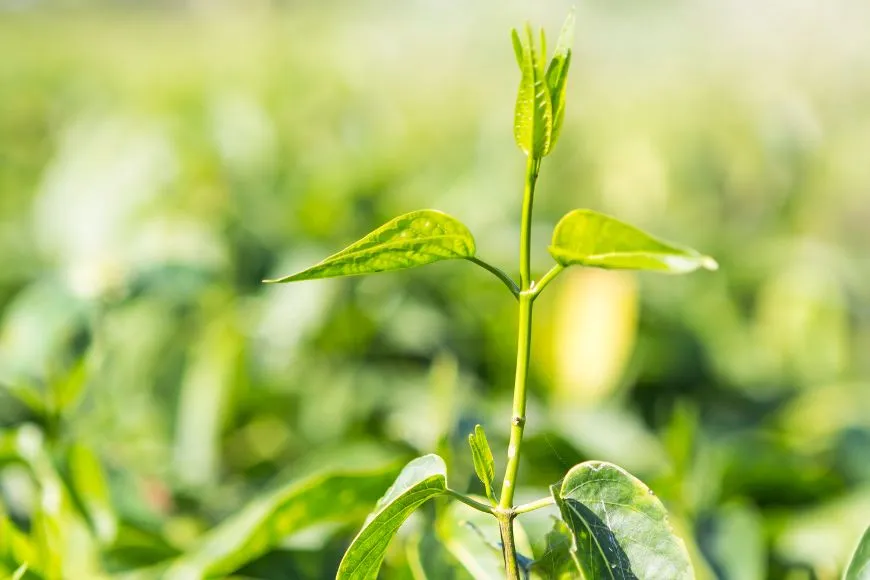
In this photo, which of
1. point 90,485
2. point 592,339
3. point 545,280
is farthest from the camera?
point 592,339

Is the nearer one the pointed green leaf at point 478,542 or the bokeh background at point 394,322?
the pointed green leaf at point 478,542

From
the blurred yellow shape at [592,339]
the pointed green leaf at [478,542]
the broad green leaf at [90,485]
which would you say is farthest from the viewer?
the blurred yellow shape at [592,339]

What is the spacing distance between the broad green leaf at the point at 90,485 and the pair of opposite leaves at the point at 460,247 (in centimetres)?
38

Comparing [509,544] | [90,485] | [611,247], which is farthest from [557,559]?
[90,485]

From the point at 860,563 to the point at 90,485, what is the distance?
508 millimetres

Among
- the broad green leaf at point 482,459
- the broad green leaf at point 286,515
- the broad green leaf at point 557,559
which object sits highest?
the broad green leaf at point 482,459

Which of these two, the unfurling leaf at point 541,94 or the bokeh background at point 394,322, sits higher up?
the unfurling leaf at point 541,94

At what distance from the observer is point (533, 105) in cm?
38

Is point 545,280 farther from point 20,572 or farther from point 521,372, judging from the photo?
point 20,572

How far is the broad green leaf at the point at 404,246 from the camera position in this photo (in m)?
0.38

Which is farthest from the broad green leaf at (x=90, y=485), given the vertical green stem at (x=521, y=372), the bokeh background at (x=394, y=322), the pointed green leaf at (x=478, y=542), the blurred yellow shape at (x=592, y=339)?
the blurred yellow shape at (x=592, y=339)

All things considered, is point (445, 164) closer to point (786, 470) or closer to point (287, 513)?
point (786, 470)

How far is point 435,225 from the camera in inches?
15.4

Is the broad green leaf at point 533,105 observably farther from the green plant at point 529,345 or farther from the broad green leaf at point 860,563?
the broad green leaf at point 860,563
